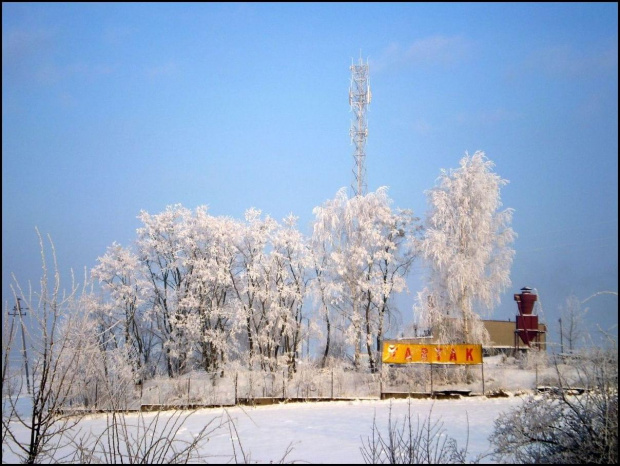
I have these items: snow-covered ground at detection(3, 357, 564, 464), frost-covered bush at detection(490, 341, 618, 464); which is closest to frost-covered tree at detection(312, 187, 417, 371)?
snow-covered ground at detection(3, 357, 564, 464)

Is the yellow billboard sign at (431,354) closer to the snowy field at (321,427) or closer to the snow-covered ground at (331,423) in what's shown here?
the snow-covered ground at (331,423)

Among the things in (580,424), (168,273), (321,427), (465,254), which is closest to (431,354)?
(465,254)

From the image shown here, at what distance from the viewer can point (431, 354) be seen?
1190 inches

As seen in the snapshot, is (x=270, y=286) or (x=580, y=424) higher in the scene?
(x=270, y=286)

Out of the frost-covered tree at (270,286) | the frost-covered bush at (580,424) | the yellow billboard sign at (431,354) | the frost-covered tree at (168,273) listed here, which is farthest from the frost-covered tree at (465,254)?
the frost-covered bush at (580,424)

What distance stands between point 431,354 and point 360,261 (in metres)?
7.10

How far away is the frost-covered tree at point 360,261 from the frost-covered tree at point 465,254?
2.61 meters

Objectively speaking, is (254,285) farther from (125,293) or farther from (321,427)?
(321,427)

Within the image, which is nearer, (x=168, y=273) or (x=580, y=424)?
(x=580, y=424)

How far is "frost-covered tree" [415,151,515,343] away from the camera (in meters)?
32.2

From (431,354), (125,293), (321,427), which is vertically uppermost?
(125,293)

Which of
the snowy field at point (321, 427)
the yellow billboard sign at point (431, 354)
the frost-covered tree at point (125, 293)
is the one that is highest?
the frost-covered tree at point (125, 293)

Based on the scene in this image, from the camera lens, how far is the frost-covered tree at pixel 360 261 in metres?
34.5

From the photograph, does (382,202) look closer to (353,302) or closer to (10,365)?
(353,302)
